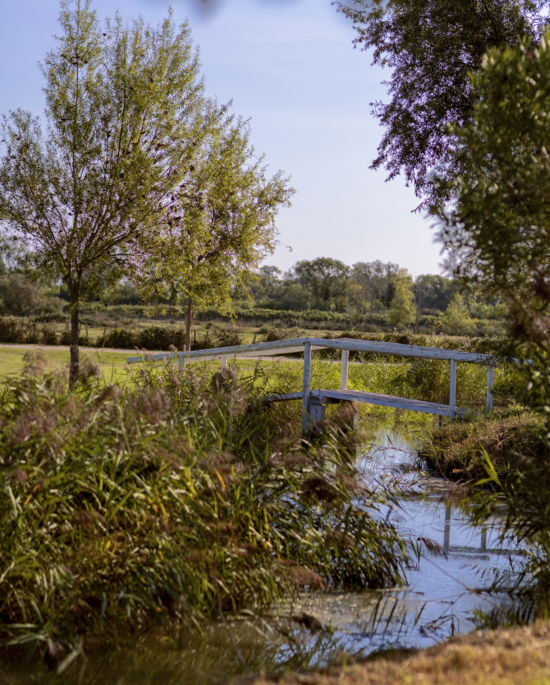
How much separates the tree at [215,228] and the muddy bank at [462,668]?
9.83 m

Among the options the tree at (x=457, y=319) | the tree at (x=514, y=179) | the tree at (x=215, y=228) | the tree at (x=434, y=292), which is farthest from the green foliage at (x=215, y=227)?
the tree at (x=434, y=292)

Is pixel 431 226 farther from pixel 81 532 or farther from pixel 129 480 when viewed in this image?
pixel 81 532

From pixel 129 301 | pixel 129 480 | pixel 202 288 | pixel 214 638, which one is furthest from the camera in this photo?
pixel 129 301

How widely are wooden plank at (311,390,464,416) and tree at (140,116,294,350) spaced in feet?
14.1

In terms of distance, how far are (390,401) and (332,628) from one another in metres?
5.37

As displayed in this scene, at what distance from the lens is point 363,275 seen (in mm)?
89938

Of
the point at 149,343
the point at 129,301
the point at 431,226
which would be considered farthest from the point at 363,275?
the point at 431,226

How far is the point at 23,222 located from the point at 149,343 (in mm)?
15142

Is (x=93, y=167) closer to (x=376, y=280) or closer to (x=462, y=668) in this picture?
(x=462, y=668)

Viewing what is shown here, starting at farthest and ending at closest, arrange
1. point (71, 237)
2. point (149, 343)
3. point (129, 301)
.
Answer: point (129, 301) < point (149, 343) < point (71, 237)

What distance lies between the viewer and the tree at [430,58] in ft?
31.9

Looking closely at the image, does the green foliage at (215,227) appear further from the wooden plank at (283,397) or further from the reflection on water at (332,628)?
the reflection on water at (332,628)

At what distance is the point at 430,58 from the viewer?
33.7 feet

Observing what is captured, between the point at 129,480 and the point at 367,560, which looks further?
the point at 367,560
